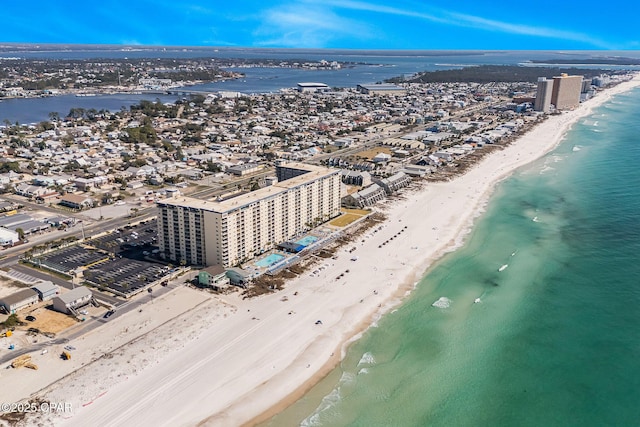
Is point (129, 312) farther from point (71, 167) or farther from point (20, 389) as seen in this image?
point (71, 167)

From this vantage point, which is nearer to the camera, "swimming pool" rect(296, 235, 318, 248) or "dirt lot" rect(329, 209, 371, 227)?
"swimming pool" rect(296, 235, 318, 248)

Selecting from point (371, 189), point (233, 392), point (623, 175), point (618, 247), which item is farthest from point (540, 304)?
point (623, 175)

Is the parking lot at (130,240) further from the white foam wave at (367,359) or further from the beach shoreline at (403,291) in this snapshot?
the white foam wave at (367,359)

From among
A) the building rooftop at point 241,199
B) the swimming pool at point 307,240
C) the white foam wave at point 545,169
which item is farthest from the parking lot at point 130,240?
the white foam wave at point 545,169

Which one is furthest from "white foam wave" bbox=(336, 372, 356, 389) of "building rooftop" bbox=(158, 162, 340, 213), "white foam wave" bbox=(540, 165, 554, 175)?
"white foam wave" bbox=(540, 165, 554, 175)

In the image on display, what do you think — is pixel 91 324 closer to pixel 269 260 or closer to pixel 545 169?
pixel 269 260

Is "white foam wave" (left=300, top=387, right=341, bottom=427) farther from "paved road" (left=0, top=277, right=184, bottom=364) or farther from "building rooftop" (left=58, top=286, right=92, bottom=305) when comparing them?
"building rooftop" (left=58, top=286, right=92, bottom=305)
